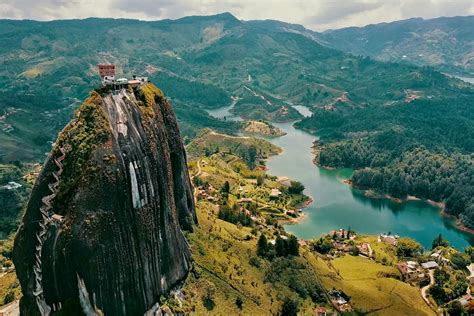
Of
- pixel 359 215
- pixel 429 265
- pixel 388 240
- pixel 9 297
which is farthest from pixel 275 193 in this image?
pixel 9 297

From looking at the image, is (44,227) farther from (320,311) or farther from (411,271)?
(411,271)

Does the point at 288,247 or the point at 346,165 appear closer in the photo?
the point at 288,247

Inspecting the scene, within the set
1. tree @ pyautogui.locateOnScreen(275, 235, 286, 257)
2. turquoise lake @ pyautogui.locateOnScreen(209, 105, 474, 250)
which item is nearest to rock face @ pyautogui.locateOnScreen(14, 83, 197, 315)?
tree @ pyautogui.locateOnScreen(275, 235, 286, 257)

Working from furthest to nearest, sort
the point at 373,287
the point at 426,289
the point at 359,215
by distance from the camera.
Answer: the point at 359,215, the point at 426,289, the point at 373,287

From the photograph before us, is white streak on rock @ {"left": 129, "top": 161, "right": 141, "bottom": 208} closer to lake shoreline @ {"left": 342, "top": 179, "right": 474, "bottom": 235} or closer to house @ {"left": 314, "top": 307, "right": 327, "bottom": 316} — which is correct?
house @ {"left": 314, "top": 307, "right": 327, "bottom": 316}

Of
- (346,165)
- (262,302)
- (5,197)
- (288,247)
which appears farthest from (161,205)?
(346,165)

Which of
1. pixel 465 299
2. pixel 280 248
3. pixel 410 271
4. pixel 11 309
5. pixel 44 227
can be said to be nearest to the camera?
pixel 44 227

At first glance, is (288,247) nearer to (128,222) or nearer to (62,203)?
(128,222)

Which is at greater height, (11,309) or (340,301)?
(11,309)
